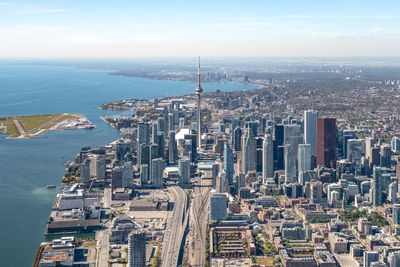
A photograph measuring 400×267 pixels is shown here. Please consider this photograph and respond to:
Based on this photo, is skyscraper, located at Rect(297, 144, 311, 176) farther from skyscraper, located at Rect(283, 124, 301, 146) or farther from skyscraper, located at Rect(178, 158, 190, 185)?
skyscraper, located at Rect(178, 158, 190, 185)

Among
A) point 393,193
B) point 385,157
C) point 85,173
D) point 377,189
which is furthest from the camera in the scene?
point 385,157

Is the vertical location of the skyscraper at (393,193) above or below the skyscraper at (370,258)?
above

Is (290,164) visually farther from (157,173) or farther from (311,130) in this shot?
(157,173)

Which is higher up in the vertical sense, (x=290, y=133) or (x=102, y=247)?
(x=290, y=133)

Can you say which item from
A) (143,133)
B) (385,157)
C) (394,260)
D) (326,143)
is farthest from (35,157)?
(394,260)

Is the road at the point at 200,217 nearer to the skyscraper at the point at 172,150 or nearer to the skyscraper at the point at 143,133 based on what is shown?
the skyscraper at the point at 172,150

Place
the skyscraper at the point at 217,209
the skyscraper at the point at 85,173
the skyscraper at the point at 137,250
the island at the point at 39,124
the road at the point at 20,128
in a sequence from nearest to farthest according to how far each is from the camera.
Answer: the skyscraper at the point at 137,250 < the skyscraper at the point at 217,209 < the skyscraper at the point at 85,173 < the road at the point at 20,128 < the island at the point at 39,124

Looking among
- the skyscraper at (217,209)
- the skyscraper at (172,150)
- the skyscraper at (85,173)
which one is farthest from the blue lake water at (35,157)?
the skyscraper at (217,209)

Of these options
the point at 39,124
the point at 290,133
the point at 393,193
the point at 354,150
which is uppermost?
the point at 290,133
